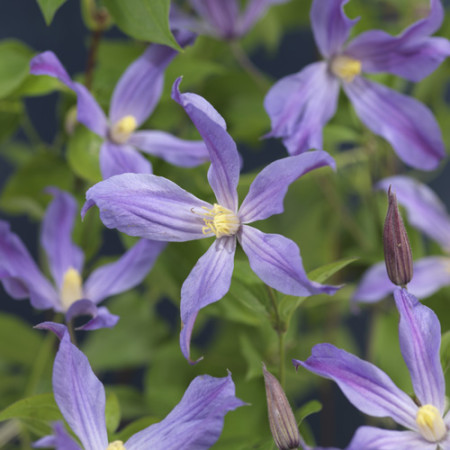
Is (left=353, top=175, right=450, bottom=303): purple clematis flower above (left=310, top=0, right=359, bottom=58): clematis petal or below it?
below

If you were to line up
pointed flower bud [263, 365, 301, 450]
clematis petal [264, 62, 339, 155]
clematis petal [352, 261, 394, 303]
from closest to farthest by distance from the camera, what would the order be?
1. pointed flower bud [263, 365, 301, 450]
2. clematis petal [264, 62, 339, 155]
3. clematis petal [352, 261, 394, 303]

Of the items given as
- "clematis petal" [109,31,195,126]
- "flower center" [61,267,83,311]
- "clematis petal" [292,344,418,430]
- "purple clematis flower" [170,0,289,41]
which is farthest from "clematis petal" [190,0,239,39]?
"clematis petal" [292,344,418,430]

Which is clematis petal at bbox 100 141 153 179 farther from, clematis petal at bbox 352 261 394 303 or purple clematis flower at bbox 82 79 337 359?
clematis petal at bbox 352 261 394 303

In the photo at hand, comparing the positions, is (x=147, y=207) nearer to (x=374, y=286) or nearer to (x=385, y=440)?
(x=385, y=440)

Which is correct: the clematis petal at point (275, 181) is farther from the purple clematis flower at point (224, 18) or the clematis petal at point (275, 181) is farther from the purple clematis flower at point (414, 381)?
the purple clematis flower at point (224, 18)

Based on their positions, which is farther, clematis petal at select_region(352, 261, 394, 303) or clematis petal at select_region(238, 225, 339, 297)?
clematis petal at select_region(352, 261, 394, 303)

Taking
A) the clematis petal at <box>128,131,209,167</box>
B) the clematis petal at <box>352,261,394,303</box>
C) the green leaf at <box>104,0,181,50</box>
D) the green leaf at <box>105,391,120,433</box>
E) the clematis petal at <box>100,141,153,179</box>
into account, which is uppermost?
the green leaf at <box>104,0,181,50</box>

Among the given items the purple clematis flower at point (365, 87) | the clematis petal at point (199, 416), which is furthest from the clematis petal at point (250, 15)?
the clematis petal at point (199, 416)
